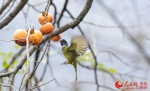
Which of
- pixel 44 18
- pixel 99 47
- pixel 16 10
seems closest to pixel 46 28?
pixel 44 18

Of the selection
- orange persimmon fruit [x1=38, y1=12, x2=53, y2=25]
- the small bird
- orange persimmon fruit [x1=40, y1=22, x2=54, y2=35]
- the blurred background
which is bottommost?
the small bird

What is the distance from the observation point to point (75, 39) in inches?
44.8

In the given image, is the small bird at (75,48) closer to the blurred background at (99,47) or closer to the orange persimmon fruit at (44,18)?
the orange persimmon fruit at (44,18)

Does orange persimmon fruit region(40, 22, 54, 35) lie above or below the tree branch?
below

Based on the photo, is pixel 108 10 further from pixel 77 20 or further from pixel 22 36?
pixel 22 36

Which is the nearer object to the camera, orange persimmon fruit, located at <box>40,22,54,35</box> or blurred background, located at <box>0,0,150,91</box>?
orange persimmon fruit, located at <box>40,22,54,35</box>

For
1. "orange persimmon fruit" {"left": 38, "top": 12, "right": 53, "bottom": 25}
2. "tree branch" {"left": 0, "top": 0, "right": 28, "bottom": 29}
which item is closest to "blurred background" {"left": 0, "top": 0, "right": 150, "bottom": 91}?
"tree branch" {"left": 0, "top": 0, "right": 28, "bottom": 29}

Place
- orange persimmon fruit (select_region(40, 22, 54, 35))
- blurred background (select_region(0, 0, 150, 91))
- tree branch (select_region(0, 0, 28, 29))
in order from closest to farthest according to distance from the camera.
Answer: orange persimmon fruit (select_region(40, 22, 54, 35)), tree branch (select_region(0, 0, 28, 29)), blurred background (select_region(0, 0, 150, 91))

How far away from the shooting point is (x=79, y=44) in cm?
113

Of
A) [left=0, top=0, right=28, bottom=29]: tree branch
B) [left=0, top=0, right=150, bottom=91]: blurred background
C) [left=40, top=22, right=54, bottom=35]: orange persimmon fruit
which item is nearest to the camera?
[left=40, top=22, right=54, bottom=35]: orange persimmon fruit

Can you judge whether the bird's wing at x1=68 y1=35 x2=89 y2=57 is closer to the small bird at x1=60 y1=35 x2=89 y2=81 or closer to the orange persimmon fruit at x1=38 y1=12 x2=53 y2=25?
the small bird at x1=60 y1=35 x2=89 y2=81

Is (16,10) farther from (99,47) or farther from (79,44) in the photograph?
(99,47)

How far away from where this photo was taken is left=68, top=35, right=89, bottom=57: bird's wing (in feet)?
3.71

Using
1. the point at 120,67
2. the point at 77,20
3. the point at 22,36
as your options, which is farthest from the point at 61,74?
the point at 22,36
